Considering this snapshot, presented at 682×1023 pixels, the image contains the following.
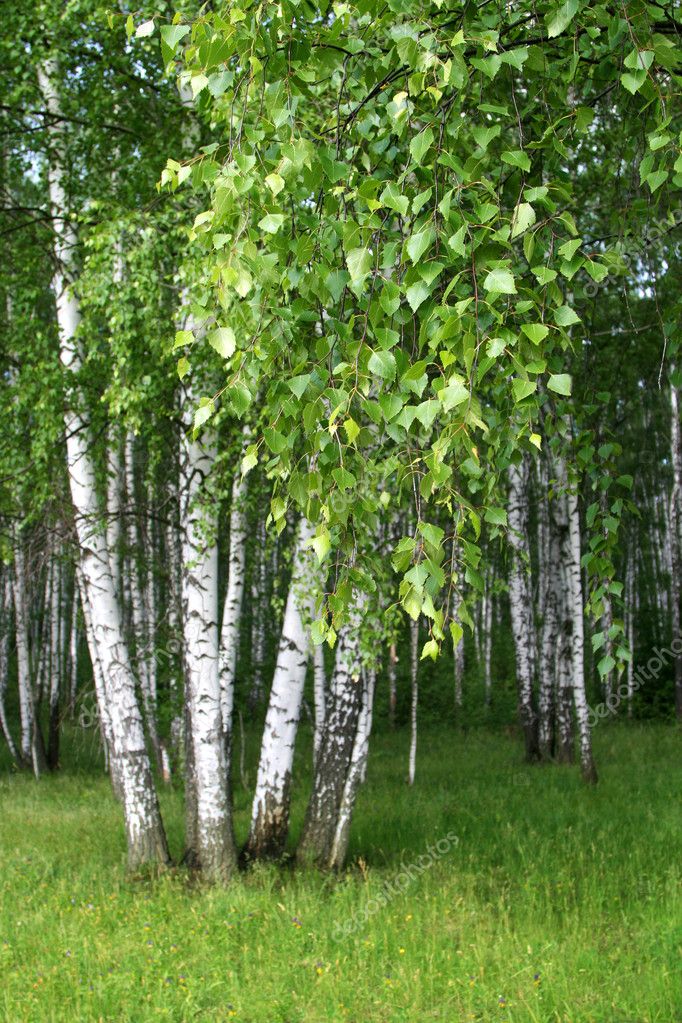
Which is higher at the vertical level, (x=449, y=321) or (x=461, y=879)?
(x=449, y=321)

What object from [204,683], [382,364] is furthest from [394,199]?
[204,683]

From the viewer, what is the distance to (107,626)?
7836 mm

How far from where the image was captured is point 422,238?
2137 mm

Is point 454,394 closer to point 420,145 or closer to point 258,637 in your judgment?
point 420,145

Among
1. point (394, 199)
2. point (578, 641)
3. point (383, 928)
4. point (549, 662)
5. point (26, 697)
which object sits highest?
point (394, 199)

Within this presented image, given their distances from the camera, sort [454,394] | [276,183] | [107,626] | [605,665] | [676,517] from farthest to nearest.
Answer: [676,517] → [107,626] → [605,665] → [276,183] → [454,394]

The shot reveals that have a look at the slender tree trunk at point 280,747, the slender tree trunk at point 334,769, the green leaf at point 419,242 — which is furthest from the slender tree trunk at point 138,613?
the green leaf at point 419,242

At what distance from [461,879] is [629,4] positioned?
6247mm

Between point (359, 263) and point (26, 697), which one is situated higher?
point (359, 263)

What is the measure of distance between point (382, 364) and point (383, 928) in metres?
4.90

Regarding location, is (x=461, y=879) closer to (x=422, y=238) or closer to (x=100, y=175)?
(x=422, y=238)

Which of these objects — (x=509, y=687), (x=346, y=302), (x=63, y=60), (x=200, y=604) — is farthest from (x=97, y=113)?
(x=509, y=687)

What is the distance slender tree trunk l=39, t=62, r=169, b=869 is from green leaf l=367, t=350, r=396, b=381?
19.1 ft

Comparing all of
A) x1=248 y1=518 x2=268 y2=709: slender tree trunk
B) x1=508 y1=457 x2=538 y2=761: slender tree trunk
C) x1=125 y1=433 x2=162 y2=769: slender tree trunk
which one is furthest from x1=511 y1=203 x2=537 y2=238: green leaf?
x1=248 y1=518 x2=268 y2=709: slender tree trunk
